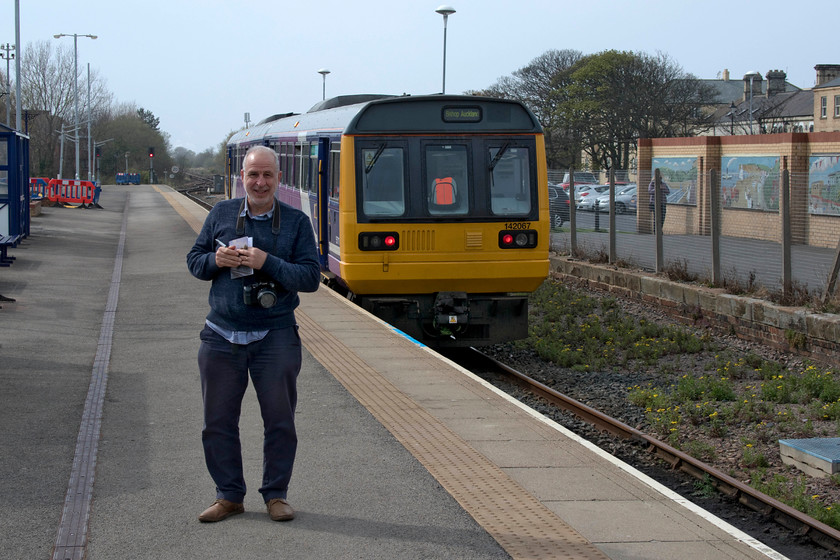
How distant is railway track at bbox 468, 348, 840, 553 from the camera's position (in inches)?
237

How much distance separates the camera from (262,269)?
183 inches

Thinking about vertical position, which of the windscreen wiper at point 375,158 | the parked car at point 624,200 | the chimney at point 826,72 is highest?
the chimney at point 826,72

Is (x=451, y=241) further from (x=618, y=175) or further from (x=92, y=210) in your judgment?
(x=92, y=210)

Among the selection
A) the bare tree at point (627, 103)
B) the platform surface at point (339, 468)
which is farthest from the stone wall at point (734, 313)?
the bare tree at point (627, 103)

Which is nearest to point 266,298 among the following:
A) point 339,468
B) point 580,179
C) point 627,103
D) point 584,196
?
point 339,468

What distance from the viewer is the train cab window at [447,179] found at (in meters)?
11.5

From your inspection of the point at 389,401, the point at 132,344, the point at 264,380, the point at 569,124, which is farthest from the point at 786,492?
the point at 569,124

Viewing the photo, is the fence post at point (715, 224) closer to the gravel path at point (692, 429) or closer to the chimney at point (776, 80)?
the gravel path at point (692, 429)

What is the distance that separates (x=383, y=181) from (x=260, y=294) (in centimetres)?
700

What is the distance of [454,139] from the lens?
37.9 feet

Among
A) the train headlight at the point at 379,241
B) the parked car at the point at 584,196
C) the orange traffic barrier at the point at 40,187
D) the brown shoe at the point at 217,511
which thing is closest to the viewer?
the brown shoe at the point at 217,511

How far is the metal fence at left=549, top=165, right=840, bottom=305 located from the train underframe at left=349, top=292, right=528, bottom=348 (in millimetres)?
3433

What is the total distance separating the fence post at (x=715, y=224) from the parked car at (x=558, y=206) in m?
6.37

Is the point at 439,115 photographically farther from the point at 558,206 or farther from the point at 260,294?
the point at 558,206
